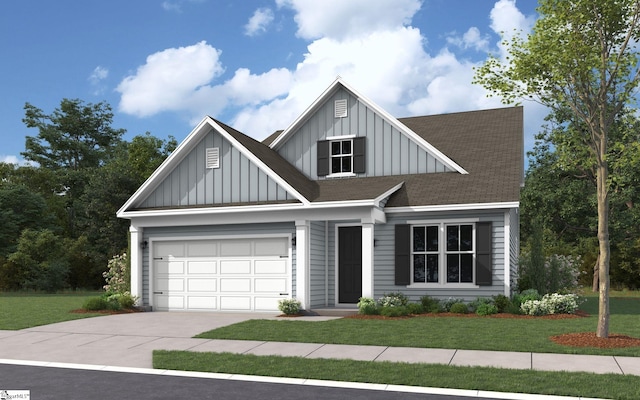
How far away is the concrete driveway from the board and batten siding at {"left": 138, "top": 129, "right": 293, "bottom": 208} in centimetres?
369

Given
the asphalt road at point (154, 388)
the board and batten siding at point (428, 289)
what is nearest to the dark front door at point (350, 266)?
the board and batten siding at point (428, 289)

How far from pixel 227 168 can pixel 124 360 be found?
9419mm

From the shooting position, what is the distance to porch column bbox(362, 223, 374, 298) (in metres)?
17.5

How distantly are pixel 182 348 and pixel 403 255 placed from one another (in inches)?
328

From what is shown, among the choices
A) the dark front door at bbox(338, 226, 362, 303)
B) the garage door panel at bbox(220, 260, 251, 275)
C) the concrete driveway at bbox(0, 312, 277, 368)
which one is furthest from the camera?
the dark front door at bbox(338, 226, 362, 303)

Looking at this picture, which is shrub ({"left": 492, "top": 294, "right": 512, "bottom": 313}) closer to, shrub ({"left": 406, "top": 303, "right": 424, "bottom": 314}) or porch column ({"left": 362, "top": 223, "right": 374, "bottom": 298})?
shrub ({"left": 406, "top": 303, "right": 424, "bottom": 314})

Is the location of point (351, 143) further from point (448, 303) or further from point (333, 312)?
point (448, 303)

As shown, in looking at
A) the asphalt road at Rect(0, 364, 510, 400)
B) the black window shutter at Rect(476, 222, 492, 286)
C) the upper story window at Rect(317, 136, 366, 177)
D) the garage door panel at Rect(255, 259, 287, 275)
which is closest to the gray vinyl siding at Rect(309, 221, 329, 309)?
the garage door panel at Rect(255, 259, 287, 275)

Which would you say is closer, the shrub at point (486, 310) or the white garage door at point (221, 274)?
the shrub at point (486, 310)

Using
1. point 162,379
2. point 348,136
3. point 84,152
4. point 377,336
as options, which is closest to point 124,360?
point 162,379

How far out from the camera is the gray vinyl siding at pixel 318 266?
18.6 m

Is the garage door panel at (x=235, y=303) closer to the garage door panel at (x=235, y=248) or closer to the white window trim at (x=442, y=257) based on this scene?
the garage door panel at (x=235, y=248)

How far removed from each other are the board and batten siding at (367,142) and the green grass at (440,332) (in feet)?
20.3

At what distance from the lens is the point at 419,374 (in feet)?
29.8
